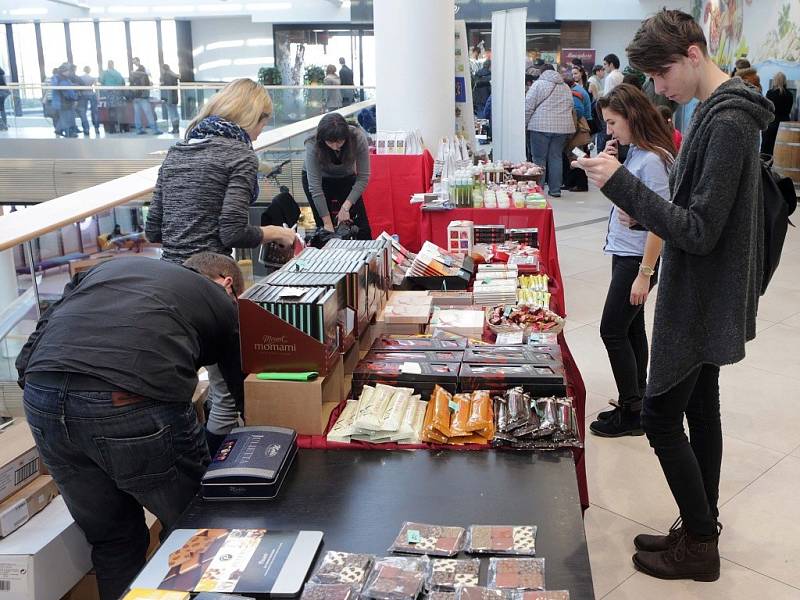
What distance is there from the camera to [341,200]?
17.6ft

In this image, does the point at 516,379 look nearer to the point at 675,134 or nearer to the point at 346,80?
the point at 675,134

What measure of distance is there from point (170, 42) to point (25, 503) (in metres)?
23.6

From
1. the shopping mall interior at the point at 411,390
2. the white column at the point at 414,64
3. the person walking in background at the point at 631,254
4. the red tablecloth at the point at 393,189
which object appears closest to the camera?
the shopping mall interior at the point at 411,390

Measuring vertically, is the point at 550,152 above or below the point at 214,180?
below

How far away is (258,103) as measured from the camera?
2957 millimetres

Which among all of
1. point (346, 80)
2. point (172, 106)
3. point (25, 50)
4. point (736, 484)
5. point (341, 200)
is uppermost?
point (25, 50)

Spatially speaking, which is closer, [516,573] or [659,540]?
[516,573]

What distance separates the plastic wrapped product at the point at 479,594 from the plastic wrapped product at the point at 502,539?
0.13 metres

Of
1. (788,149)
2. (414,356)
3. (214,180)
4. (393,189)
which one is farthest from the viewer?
(788,149)

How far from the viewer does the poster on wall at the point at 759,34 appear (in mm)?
10781

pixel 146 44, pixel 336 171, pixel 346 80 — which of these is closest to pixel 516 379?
pixel 336 171

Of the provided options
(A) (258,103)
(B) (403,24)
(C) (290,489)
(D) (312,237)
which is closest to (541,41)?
(B) (403,24)

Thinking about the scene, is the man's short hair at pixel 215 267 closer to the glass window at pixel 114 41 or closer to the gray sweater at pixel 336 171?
the gray sweater at pixel 336 171

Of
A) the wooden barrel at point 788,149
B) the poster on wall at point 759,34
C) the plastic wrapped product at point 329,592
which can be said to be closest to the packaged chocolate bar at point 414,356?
the plastic wrapped product at point 329,592
